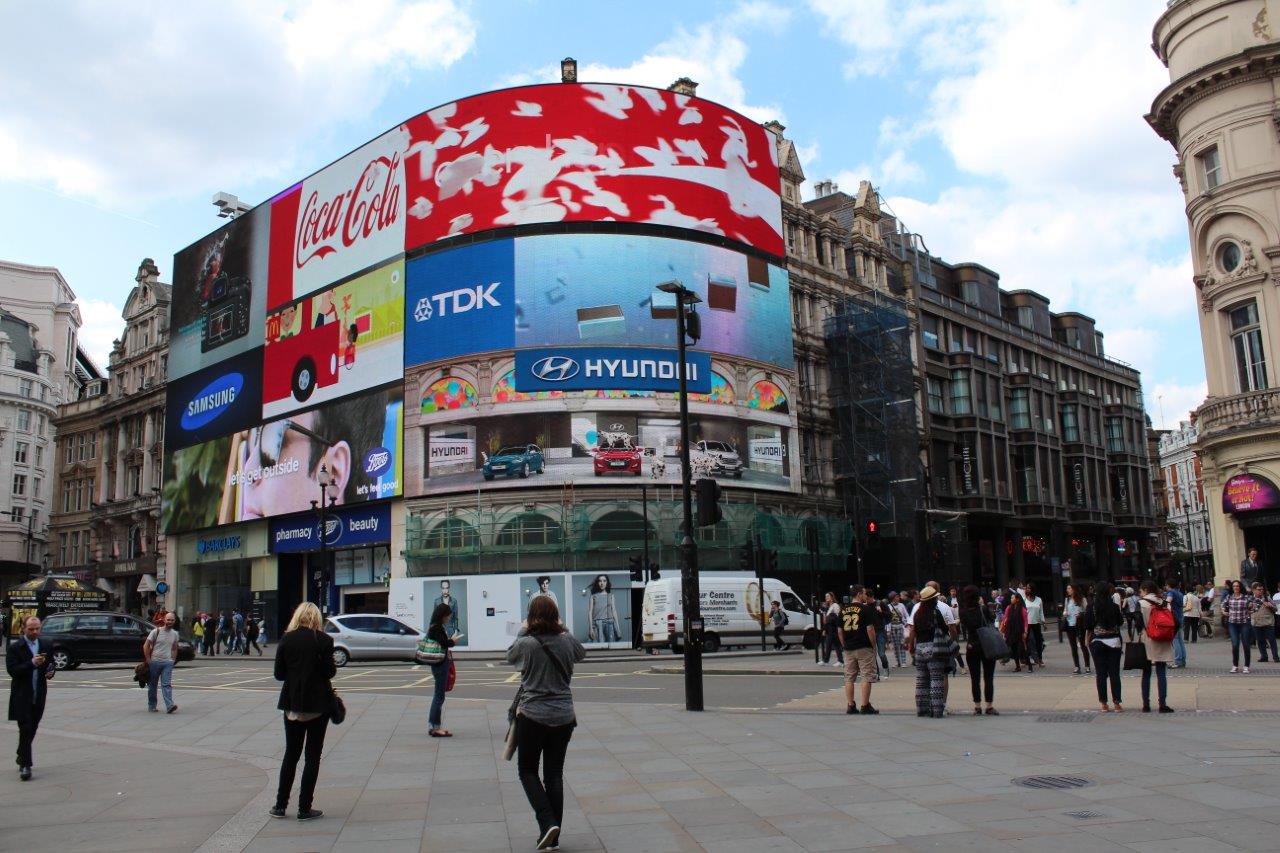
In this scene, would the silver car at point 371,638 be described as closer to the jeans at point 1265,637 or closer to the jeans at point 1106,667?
the jeans at point 1265,637

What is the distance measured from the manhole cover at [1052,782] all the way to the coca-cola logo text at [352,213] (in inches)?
1740

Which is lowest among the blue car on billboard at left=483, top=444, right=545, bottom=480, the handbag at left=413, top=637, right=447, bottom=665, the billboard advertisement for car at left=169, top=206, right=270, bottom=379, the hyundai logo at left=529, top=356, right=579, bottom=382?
the handbag at left=413, top=637, right=447, bottom=665

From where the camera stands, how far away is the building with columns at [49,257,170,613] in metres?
65.9

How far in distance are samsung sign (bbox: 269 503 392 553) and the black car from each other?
14391mm

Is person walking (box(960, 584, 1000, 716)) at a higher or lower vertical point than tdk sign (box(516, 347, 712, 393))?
lower

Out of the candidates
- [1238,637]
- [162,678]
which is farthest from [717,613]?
[162,678]

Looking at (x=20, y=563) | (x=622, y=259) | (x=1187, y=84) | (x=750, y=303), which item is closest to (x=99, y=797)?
(x=1187, y=84)

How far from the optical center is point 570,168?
45.4 m

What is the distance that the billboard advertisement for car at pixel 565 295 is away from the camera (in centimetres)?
4394

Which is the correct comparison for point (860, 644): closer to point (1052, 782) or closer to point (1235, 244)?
point (1052, 782)

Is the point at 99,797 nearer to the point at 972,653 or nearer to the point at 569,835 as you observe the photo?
→ the point at 569,835

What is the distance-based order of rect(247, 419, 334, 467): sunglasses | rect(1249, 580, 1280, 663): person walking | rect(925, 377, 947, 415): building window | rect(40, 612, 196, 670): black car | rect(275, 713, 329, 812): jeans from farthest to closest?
rect(925, 377, 947, 415): building window, rect(247, 419, 334, 467): sunglasses, rect(40, 612, 196, 670): black car, rect(1249, 580, 1280, 663): person walking, rect(275, 713, 329, 812): jeans

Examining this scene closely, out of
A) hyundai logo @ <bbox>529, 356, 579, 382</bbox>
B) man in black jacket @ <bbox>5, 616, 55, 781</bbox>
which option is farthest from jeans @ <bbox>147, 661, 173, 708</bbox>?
hyundai logo @ <bbox>529, 356, 579, 382</bbox>

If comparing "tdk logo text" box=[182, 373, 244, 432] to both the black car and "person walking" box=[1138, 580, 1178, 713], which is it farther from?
"person walking" box=[1138, 580, 1178, 713]
